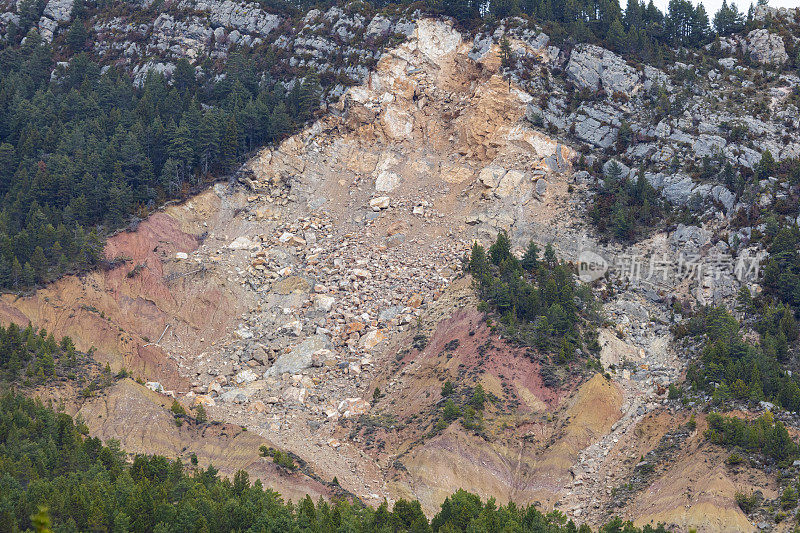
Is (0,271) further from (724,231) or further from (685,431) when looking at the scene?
(724,231)

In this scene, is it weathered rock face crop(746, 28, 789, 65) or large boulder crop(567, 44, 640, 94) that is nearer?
large boulder crop(567, 44, 640, 94)

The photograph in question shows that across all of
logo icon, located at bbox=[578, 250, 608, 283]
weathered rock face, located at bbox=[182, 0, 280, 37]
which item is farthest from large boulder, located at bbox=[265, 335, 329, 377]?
weathered rock face, located at bbox=[182, 0, 280, 37]

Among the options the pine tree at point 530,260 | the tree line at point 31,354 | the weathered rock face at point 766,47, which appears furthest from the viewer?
the weathered rock face at point 766,47

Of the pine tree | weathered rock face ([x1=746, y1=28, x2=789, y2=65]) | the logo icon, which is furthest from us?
weathered rock face ([x1=746, y1=28, x2=789, y2=65])

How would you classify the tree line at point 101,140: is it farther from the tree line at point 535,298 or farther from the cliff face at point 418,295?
the tree line at point 535,298

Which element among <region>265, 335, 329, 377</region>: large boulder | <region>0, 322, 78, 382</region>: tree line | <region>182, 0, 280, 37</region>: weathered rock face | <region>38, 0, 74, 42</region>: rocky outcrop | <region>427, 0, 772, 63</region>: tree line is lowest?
<region>0, 322, 78, 382</region>: tree line

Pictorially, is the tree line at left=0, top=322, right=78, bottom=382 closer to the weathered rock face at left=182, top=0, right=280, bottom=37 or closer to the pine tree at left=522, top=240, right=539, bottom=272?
the pine tree at left=522, top=240, right=539, bottom=272

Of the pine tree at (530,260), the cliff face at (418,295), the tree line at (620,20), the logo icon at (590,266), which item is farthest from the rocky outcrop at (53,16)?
the logo icon at (590,266)

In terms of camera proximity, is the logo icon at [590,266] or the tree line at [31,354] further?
the logo icon at [590,266]
